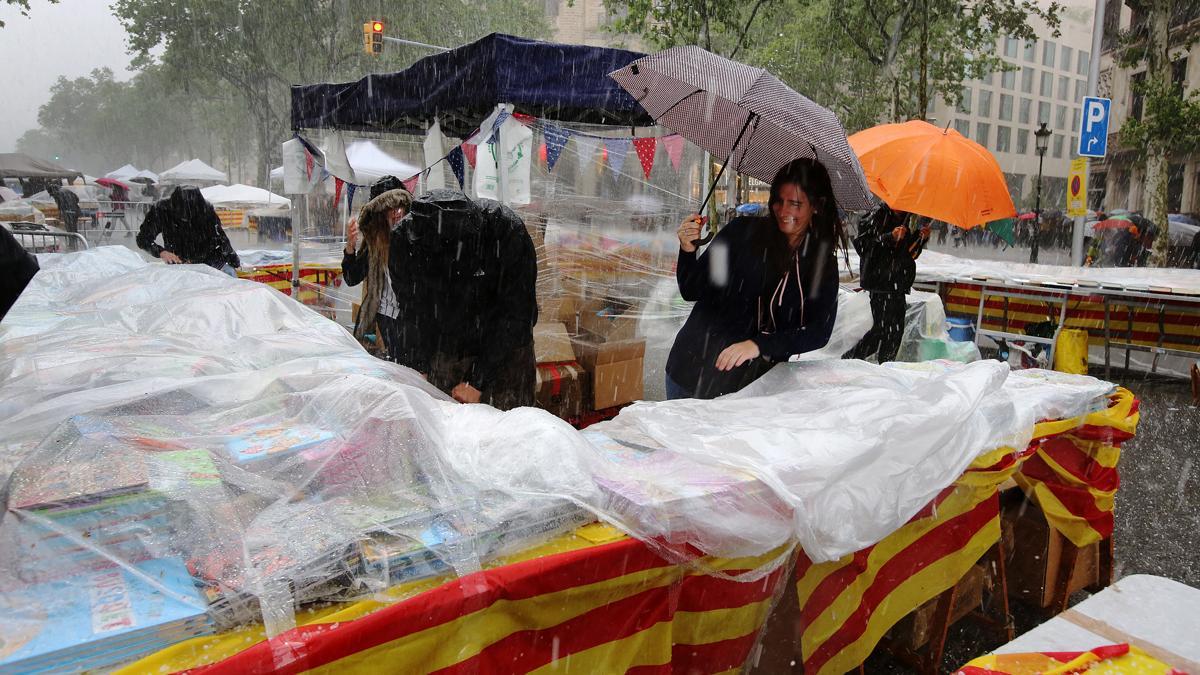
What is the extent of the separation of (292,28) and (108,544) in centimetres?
3454

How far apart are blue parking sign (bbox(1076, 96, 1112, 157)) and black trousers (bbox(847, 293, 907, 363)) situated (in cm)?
685

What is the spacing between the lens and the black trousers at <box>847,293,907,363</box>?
6051mm

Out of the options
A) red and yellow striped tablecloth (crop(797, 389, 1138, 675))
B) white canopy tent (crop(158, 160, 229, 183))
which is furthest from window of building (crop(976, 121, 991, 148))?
red and yellow striped tablecloth (crop(797, 389, 1138, 675))

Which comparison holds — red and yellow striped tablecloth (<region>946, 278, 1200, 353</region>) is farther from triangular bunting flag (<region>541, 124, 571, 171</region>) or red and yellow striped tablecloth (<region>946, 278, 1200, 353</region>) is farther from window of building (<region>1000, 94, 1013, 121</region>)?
window of building (<region>1000, 94, 1013, 121</region>)

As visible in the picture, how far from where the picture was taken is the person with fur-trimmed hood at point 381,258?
391 cm

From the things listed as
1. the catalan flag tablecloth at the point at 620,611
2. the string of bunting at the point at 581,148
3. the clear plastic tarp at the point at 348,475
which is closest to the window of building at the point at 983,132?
the string of bunting at the point at 581,148

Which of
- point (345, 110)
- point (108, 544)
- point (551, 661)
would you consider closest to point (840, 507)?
point (551, 661)

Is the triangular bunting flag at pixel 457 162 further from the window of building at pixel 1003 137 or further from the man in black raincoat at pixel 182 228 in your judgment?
the window of building at pixel 1003 137

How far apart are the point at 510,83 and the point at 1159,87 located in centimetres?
1434

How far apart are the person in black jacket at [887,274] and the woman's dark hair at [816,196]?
3264 millimetres

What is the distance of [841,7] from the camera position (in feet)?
58.6

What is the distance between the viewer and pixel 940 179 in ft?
16.6

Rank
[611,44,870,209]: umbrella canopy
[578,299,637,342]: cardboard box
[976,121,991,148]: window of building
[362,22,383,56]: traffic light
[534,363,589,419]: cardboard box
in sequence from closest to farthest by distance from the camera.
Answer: [611,44,870,209]: umbrella canopy
[534,363,589,419]: cardboard box
[578,299,637,342]: cardboard box
[362,22,383,56]: traffic light
[976,121,991,148]: window of building

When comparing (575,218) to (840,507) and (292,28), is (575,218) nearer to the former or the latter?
(840,507)
